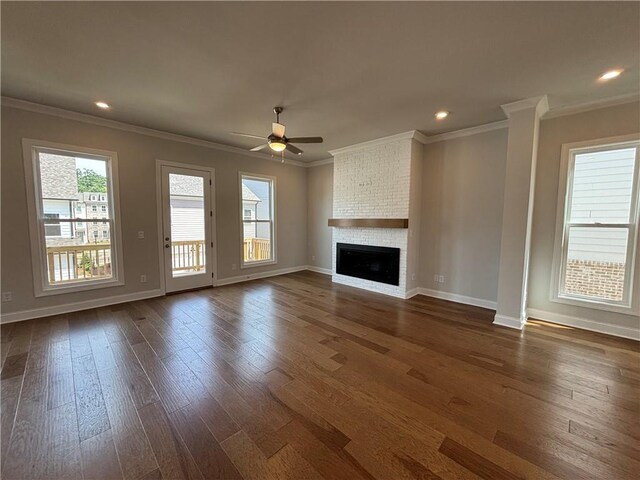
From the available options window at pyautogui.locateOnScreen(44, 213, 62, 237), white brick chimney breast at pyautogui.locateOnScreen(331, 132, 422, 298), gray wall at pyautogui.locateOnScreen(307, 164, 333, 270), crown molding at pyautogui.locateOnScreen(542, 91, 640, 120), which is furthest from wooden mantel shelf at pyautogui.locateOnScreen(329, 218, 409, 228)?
window at pyautogui.locateOnScreen(44, 213, 62, 237)

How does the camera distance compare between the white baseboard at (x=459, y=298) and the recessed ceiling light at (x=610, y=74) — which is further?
the white baseboard at (x=459, y=298)

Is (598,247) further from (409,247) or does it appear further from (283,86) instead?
(283,86)

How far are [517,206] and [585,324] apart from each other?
178 centimetres

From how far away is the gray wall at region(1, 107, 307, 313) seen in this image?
3.32m

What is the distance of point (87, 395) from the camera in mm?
2029

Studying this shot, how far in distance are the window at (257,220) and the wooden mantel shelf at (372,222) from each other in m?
1.62

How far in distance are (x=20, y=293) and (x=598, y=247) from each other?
24.8 ft

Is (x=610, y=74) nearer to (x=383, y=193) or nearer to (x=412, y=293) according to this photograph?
(x=383, y=193)

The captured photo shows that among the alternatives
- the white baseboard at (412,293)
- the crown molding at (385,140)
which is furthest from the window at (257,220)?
the white baseboard at (412,293)

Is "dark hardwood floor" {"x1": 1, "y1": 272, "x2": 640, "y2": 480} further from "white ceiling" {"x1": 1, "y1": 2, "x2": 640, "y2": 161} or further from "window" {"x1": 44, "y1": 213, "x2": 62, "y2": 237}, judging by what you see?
"white ceiling" {"x1": 1, "y1": 2, "x2": 640, "y2": 161}

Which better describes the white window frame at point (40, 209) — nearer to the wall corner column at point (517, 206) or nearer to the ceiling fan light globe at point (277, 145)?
the ceiling fan light globe at point (277, 145)

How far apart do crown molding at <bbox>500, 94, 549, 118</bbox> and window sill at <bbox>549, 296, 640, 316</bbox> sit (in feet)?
8.09

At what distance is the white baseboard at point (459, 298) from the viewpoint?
4.09 meters

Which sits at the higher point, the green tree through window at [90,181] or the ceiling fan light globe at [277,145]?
the ceiling fan light globe at [277,145]
